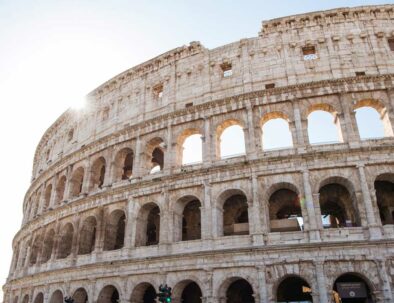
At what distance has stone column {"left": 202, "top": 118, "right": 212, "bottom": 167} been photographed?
17.8 meters

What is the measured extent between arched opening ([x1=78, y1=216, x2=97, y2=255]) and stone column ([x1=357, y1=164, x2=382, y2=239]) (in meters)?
14.7

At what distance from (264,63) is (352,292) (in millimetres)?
12149

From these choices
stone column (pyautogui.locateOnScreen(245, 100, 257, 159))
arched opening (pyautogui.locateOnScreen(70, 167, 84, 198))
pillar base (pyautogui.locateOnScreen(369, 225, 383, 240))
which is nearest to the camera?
pillar base (pyautogui.locateOnScreen(369, 225, 383, 240))

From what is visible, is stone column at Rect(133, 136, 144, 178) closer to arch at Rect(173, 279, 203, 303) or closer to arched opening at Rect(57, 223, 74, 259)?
arched opening at Rect(57, 223, 74, 259)

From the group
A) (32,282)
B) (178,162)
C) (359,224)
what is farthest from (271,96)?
(32,282)

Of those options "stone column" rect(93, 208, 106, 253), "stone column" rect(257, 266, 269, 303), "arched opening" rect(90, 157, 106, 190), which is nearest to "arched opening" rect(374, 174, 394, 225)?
"stone column" rect(257, 266, 269, 303)

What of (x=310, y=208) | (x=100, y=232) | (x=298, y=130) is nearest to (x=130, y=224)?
(x=100, y=232)

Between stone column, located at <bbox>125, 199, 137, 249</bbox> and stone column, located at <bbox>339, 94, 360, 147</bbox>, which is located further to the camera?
stone column, located at <bbox>125, 199, 137, 249</bbox>

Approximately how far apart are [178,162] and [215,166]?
2.82m

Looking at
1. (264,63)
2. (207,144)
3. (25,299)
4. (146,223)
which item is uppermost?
(264,63)

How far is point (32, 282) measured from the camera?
73.4ft

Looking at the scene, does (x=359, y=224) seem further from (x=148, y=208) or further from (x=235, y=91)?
(x=148, y=208)

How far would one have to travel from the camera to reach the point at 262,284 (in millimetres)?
14188

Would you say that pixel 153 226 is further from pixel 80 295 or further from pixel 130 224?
pixel 80 295
